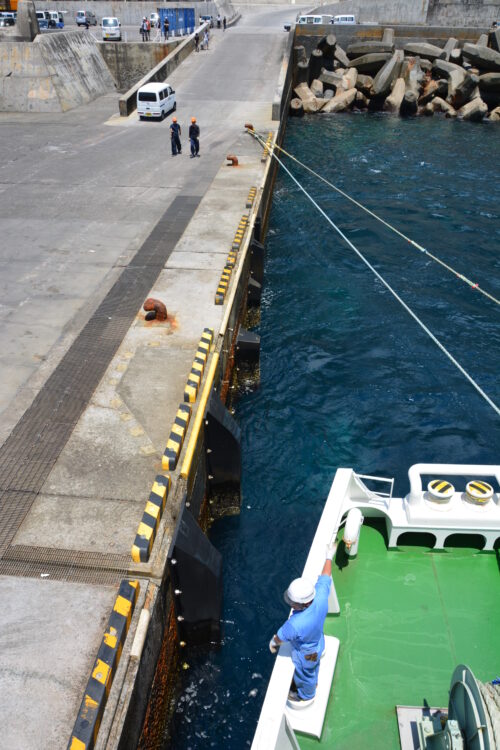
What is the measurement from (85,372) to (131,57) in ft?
150

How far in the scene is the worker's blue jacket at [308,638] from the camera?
6.29m

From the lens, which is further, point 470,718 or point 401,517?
point 401,517

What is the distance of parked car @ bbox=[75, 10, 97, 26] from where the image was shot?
58250 mm

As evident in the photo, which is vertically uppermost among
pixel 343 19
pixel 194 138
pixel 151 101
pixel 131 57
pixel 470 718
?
pixel 343 19

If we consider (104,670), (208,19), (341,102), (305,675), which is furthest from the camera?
(208,19)

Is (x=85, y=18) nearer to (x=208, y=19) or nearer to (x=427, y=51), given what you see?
(x=208, y=19)

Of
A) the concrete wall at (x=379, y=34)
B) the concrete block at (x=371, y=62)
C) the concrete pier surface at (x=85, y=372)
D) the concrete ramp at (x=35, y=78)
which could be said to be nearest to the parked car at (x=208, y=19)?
the concrete wall at (x=379, y=34)

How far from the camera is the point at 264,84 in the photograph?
4188cm

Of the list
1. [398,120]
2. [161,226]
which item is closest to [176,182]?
[161,226]

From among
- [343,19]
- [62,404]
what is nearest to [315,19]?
[343,19]

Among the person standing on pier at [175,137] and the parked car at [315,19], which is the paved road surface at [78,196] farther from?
the parked car at [315,19]

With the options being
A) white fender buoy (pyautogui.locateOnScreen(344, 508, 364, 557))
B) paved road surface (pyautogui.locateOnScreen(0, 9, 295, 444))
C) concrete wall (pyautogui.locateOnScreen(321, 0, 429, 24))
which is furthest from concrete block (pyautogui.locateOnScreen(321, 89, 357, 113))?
white fender buoy (pyautogui.locateOnScreen(344, 508, 364, 557))

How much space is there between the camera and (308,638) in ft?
20.8

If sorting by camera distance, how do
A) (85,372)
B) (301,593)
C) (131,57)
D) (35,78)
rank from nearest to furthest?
(301,593), (85,372), (35,78), (131,57)
